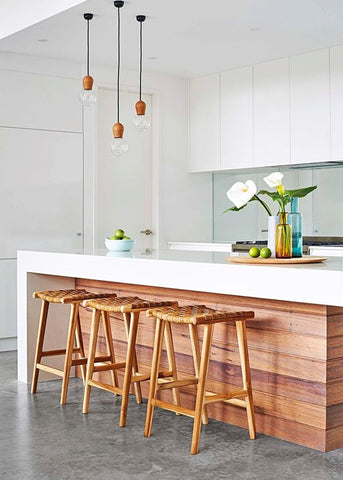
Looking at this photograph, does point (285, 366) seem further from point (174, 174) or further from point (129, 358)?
point (174, 174)

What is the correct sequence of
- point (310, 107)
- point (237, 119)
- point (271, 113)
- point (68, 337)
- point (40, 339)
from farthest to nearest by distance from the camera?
point (237, 119), point (271, 113), point (310, 107), point (40, 339), point (68, 337)

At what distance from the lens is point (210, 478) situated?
10.3 ft

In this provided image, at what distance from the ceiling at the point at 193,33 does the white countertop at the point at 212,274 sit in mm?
1756

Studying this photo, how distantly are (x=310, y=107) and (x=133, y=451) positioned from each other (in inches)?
148

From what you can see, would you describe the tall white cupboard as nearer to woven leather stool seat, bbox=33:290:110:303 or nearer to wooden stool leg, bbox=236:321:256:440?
woven leather stool seat, bbox=33:290:110:303

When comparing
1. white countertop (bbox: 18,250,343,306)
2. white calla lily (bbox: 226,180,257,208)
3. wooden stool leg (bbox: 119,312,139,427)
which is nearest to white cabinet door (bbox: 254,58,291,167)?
white countertop (bbox: 18,250,343,306)

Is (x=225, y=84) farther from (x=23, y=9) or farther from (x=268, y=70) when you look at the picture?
(x=23, y=9)

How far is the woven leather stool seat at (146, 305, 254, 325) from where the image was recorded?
3.42 metres

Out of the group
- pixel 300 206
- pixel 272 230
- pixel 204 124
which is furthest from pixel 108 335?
pixel 204 124

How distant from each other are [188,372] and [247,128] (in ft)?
10.9

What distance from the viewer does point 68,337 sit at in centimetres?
443

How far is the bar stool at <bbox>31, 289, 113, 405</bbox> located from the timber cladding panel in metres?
0.63

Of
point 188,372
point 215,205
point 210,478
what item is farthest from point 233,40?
point 210,478

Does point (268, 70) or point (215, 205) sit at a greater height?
point (268, 70)
